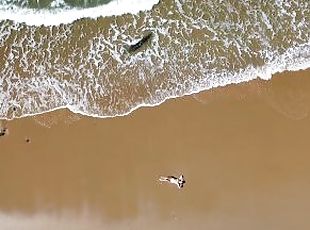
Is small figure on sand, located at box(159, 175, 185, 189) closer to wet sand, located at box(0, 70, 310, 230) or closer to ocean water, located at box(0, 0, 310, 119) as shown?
wet sand, located at box(0, 70, 310, 230)

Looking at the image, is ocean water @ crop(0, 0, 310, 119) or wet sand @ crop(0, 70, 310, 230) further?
ocean water @ crop(0, 0, 310, 119)

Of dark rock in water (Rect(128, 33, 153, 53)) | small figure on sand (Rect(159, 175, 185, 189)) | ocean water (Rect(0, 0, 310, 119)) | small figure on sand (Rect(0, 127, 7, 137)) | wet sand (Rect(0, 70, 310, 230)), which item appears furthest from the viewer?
dark rock in water (Rect(128, 33, 153, 53))

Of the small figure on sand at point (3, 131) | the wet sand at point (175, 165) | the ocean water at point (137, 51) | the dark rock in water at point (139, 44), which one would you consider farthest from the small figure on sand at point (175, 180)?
the small figure on sand at point (3, 131)

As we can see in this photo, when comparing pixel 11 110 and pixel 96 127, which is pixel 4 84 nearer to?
pixel 11 110

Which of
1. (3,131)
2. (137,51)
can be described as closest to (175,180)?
(137,51)

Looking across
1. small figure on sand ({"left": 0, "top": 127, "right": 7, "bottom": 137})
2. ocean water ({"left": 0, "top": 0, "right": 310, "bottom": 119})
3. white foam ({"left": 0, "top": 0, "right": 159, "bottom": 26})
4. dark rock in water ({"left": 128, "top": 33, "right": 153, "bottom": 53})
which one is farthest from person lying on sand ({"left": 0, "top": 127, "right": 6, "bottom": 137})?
dark rock in water ({"left": 128, "top": 33, "right": 153, "bottom": 53})
